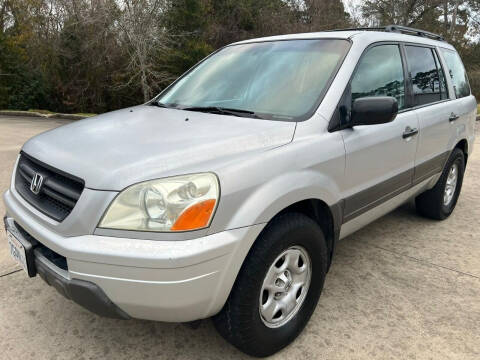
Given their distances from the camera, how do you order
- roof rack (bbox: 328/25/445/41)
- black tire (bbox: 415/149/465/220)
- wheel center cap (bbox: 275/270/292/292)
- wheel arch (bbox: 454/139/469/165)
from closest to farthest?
wheel center cap (bbox: 275/270/292/292), roof rack (bbox: 328/25/445/41), black tire (bbox: 415/149/465/220), wheel arch (bbox: 454/139/469/165)

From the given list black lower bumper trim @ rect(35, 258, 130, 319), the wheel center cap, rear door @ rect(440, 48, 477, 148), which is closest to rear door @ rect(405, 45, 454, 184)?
rear door @ rect(440, 48, 477, 148)

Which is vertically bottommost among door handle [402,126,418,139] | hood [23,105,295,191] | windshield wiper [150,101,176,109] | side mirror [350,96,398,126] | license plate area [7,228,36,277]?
license plate area [7,228,36,277]

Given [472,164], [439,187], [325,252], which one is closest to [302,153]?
[325,252]

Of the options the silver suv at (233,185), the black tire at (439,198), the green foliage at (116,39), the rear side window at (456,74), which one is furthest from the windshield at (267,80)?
the green foliage at (116,39)

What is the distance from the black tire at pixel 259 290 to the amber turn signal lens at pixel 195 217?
12.9 inches

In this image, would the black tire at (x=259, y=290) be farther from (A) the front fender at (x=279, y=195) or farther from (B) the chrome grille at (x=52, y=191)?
(B) the chrome grille at (x=52, y=191)

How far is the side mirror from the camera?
7.77 feet

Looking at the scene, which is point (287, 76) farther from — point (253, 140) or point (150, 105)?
point (150, 105)

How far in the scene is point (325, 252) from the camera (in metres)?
2.41

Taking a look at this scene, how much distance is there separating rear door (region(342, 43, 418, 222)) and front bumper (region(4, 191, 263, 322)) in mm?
1000

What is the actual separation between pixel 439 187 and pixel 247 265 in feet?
9.24

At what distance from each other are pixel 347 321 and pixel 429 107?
1947 millimetres

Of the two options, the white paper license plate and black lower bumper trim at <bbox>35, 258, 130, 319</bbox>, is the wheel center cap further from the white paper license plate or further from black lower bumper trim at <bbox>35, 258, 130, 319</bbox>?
the white paper license plate

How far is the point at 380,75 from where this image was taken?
2.97 metres
